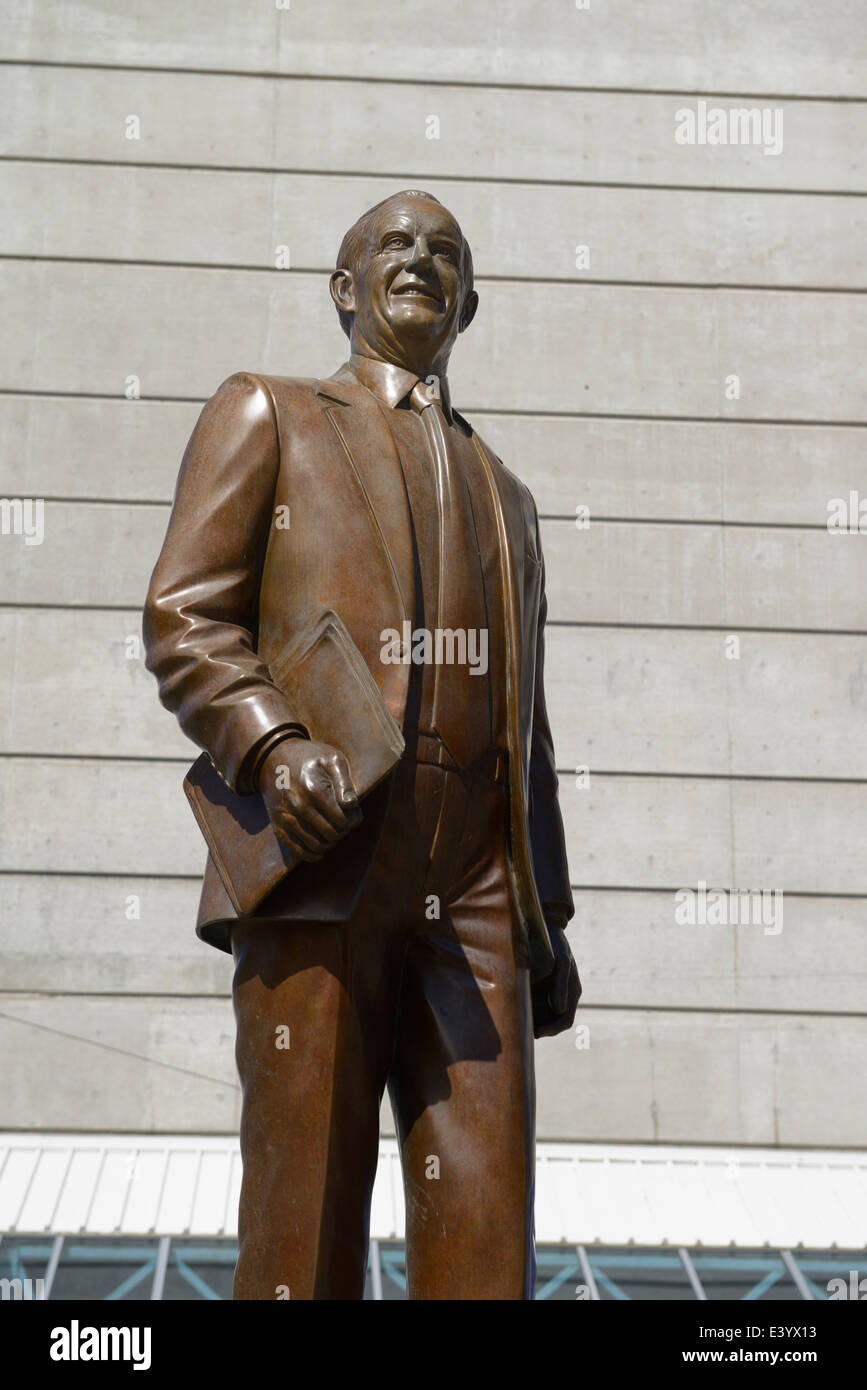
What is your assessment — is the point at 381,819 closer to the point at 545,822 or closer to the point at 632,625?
the point at 545,822

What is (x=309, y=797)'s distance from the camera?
3357mm

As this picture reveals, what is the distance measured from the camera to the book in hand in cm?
351

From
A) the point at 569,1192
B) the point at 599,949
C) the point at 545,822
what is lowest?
the point at 569,1192

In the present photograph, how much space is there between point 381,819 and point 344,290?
1.58 meters

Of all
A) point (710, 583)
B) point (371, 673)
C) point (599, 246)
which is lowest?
point (371, 673)

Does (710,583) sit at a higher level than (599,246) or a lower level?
lower

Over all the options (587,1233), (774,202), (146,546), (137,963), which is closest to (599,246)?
(774,202)

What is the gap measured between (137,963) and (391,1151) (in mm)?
2345

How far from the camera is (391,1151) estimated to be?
1056cm

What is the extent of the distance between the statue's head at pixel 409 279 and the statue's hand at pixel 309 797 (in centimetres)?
129

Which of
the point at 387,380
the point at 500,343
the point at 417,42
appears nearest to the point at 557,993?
the point at 387,380

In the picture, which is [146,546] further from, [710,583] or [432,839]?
[432,839]

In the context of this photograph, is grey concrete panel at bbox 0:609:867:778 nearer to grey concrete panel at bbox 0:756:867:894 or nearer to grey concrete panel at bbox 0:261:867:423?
grey concrete panel at bbox 0:756:867:894

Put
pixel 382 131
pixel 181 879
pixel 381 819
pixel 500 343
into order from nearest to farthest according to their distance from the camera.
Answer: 1. pixel 381 819
2. pixel 181 879
3. pixel 500 343
4. pixel 382 131
